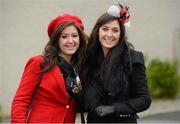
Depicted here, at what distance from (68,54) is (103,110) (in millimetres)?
610

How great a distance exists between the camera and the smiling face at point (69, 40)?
4.60 m

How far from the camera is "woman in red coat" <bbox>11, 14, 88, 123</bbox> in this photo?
14.6 feet

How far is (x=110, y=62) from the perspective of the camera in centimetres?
451

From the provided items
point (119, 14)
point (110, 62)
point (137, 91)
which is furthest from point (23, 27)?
point (137, 91)

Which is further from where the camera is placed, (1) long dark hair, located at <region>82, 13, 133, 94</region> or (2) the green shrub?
(2) the green shrub

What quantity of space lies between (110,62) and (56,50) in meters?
0.48

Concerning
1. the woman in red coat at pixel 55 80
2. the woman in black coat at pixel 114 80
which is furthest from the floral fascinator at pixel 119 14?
Answer: the woman in red coat at pixel 55 80

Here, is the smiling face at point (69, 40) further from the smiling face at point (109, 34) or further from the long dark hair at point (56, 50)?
the smiling face at point (109, 34)

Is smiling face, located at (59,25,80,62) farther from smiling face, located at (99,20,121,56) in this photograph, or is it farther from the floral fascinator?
the floral fascinator

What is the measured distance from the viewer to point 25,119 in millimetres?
4418

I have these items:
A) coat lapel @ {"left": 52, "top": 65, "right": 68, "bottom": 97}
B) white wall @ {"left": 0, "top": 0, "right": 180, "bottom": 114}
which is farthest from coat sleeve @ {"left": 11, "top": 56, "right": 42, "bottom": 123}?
white wall @ {"left": 0, "top": 0, "right": 180, "bottom": 114}

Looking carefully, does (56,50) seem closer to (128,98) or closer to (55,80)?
(55,80)

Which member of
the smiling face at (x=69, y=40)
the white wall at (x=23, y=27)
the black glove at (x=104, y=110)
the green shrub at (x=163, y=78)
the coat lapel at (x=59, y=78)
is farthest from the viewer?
the green shrub at (x=163, y=78)

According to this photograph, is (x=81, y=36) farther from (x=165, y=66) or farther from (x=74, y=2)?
(x=165, y=66)
